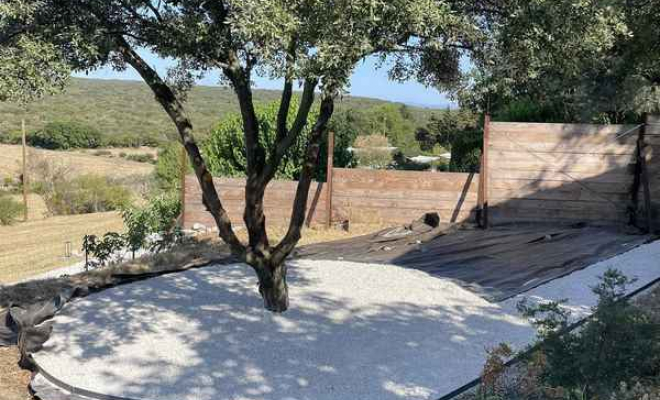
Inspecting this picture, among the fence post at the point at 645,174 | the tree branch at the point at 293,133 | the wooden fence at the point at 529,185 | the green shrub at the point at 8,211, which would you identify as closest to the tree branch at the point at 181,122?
the tree branch at the point at 293,133

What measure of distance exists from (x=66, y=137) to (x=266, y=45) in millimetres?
46287

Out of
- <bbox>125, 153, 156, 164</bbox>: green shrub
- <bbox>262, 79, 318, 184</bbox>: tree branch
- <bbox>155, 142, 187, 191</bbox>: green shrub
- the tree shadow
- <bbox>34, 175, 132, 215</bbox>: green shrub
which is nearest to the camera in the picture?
the tree shadow

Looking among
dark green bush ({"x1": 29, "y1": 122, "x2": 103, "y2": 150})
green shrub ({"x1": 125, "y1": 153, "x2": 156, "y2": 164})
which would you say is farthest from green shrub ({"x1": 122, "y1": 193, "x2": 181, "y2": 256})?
dark green bush ({"x1": 29, "y1": 122, "x2": 103, "y2": 150})

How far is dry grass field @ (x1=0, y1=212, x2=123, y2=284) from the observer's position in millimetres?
14820

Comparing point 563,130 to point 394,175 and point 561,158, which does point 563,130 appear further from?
point 394,175

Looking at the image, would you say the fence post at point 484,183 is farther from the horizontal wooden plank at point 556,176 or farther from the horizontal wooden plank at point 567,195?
the horizontal wooden plank at point 567,195

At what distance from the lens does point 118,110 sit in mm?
60125

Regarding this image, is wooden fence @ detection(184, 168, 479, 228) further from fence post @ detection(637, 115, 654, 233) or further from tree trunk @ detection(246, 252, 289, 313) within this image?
tree trunk @ detection(246, 252, 289, 313)

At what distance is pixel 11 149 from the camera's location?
41594mm

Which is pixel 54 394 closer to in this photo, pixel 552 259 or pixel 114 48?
pixel 114 48

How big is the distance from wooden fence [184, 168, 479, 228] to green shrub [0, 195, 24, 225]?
47.2 feet

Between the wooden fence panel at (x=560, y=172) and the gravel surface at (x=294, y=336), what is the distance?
2946 millimetres

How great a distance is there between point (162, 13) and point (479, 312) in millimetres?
4332

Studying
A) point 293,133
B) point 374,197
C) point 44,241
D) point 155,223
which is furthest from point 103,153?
point 293,133
